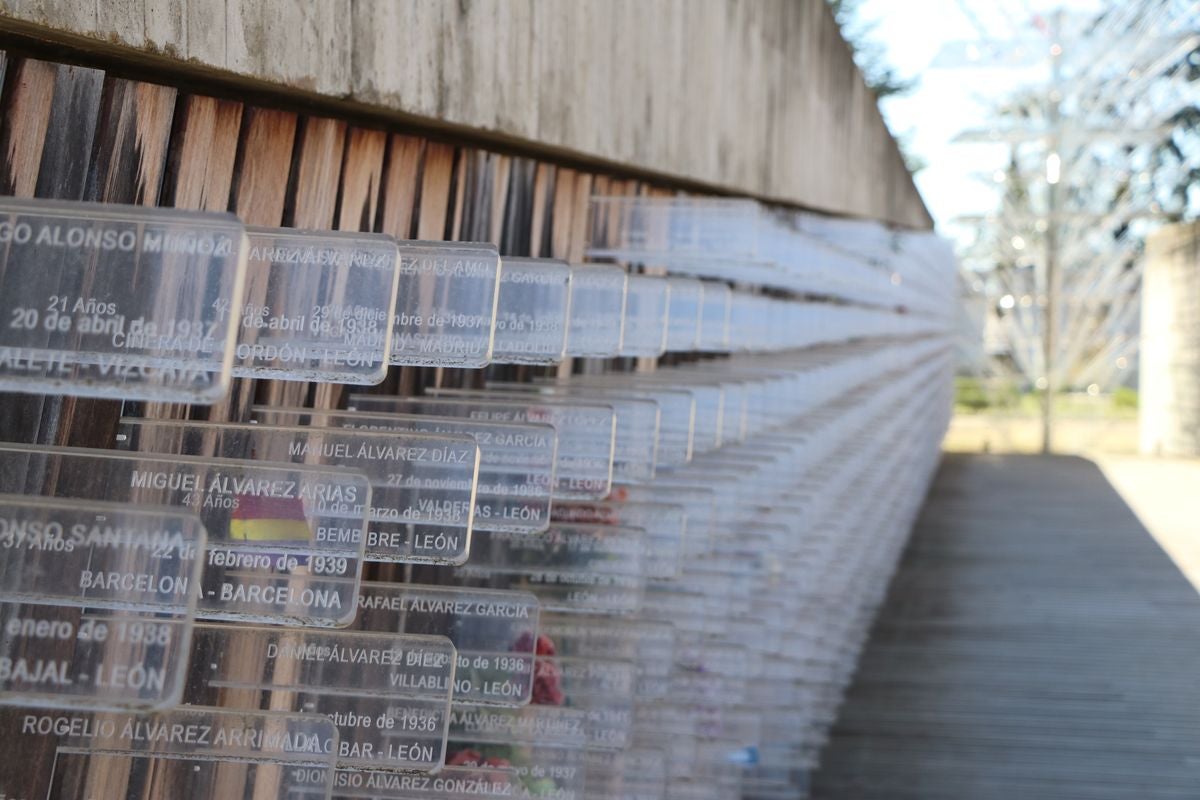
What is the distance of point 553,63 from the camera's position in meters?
2.08

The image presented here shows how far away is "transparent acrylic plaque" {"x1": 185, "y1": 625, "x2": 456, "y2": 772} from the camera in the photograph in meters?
1.22

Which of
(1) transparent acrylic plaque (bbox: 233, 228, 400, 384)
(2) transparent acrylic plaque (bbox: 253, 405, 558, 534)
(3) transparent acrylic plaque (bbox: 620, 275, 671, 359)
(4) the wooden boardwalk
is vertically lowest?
(4) the wooden boardwalk

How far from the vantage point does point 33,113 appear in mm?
1164

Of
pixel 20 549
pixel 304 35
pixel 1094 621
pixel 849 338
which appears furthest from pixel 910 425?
pixel 20 549

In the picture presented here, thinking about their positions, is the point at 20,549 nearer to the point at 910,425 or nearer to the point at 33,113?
the point at 33,113

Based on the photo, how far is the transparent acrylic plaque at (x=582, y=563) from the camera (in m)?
1.83

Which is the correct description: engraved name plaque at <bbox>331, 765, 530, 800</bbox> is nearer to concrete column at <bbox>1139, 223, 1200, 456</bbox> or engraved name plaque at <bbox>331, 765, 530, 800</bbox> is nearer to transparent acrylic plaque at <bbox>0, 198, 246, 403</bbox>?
transparent acrylic plaque at <bbox>0, 198, 246, 403</bbox>

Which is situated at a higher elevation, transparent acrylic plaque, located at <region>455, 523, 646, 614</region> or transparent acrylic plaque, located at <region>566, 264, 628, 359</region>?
transparent acrylic plaque, located at <region>566, 264, 628, 359</region>

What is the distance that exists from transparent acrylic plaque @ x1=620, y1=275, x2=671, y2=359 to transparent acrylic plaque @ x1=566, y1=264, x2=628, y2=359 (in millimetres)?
218

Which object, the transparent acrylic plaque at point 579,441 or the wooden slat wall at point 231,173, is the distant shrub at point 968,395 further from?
the transparent acrylic plaque at point 579,441

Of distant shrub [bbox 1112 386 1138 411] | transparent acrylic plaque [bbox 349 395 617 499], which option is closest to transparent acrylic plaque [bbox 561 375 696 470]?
transparent acrylic plaque [bbox 349 395 617 499]

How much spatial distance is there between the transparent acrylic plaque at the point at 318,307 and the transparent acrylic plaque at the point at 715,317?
1.26 meters

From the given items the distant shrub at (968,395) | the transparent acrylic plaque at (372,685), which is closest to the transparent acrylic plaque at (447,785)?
the transparent acrylic plaque at (372,685)

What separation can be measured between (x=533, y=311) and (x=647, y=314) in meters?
0.50
